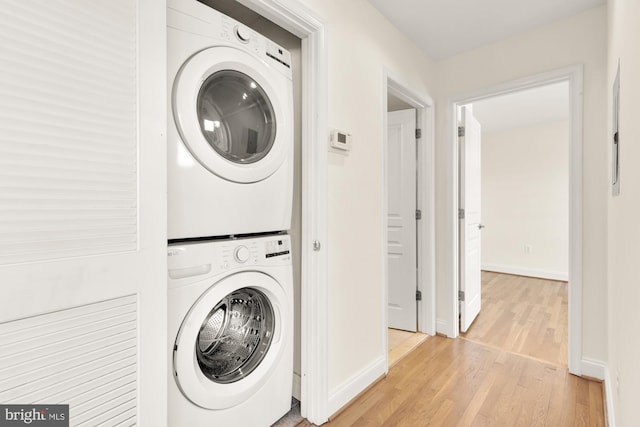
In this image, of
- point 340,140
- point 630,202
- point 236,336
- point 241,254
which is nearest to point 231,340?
point 236,336

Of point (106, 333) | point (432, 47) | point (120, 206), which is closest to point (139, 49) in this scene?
point (120, 206)

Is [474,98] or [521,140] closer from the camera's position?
[474,98]

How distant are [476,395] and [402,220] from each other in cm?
147

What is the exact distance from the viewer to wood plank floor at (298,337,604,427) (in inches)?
65.6

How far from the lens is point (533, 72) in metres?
2.37

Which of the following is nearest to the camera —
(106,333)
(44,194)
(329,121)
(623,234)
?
(44,194)

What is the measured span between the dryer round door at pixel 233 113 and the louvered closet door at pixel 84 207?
0.60 feet

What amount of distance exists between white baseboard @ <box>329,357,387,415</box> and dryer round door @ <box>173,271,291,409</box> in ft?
1.59

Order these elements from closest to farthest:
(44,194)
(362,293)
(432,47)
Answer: (44,194) < (362,293) < (432,47)

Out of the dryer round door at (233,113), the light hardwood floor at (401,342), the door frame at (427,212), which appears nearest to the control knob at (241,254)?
the dryer round door at (233,113)

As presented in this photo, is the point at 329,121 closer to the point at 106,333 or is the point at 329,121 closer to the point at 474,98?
the point at 106,333

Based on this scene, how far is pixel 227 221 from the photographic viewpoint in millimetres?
1303

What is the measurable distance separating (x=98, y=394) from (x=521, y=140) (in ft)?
20.4

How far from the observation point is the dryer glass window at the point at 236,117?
1.30 metres
